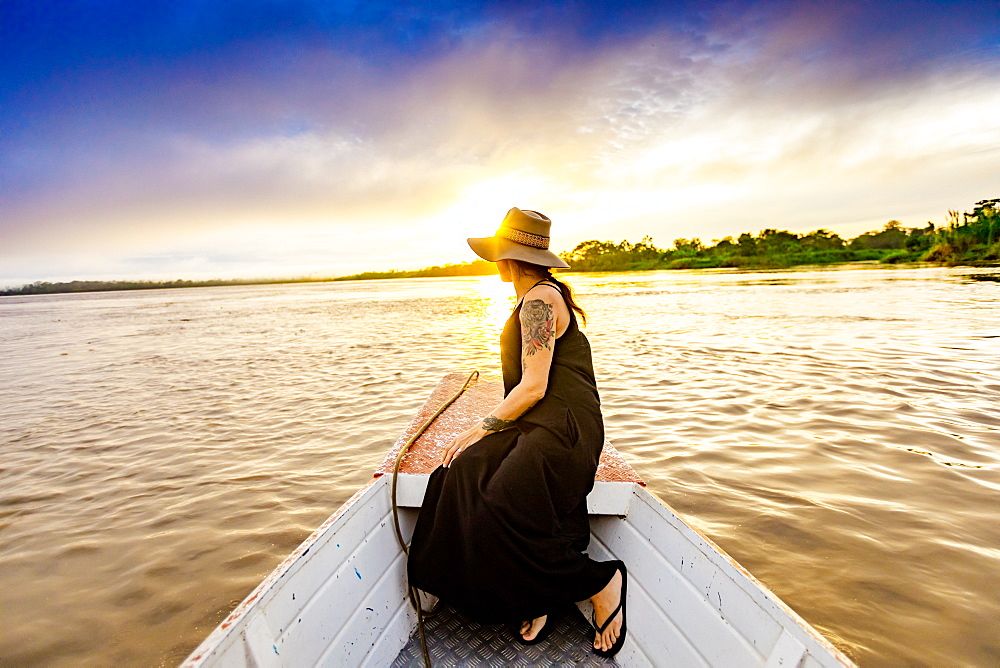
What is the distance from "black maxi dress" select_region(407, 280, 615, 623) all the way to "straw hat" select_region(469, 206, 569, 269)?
307 mm

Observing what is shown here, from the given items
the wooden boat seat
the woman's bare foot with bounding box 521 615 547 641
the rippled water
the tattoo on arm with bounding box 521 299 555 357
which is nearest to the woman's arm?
the tattoo on arm with bounding box 521 299 555 357

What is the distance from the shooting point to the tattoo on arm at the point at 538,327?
7.67 feet

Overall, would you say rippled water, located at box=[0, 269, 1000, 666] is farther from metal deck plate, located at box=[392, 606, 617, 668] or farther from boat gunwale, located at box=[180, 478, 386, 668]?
boat gunwale, located at box=[180, 478, 386, 668]

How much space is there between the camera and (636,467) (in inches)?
181

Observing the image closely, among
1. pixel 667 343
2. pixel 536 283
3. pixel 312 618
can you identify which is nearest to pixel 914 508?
pixel 536 283

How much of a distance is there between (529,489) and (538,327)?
0.76 m

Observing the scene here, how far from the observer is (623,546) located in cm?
248

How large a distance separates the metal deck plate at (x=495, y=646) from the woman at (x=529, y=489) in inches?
2.7

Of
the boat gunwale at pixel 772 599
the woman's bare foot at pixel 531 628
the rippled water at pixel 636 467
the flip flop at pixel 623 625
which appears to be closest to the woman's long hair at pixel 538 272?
the boat gunwale at pixel 772 599

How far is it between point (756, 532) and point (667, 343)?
791cm

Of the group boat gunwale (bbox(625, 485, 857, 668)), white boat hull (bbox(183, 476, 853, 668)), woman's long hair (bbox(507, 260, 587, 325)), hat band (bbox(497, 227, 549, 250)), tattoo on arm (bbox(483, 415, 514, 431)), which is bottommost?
white boat hull (bbox(183, 476, 853, 668))

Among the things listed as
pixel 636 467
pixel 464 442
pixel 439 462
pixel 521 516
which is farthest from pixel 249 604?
pixel 636 467

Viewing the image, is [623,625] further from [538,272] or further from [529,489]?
[538,272]

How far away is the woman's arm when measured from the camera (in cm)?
234
